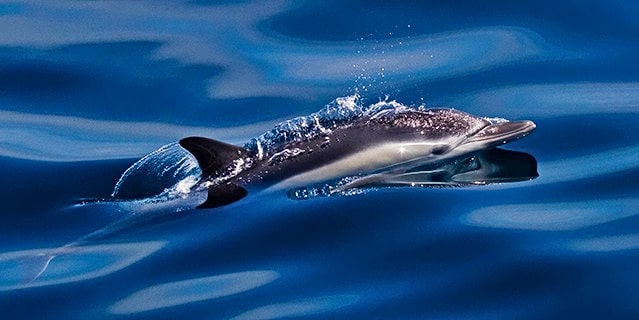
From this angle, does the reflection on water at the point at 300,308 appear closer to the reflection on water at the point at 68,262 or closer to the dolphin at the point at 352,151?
the reflection on water at the point at 68,262

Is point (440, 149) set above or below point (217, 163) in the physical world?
below

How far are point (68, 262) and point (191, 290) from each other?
962 millimetres

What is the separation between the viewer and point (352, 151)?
8.38 metres

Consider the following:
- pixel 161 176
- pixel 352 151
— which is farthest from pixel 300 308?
pixel 161 176

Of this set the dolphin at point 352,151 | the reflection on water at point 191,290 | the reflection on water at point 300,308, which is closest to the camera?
the reflection on water at point 300,308

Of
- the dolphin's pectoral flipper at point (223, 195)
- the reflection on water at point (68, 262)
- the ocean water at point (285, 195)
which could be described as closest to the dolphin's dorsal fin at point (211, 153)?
the dolphin's pectoral flipper at point (223, 195)

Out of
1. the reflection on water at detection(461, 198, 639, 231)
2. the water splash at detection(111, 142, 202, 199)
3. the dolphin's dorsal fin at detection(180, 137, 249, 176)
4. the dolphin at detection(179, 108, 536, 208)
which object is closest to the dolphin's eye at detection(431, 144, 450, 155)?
the dolphin at detection(179, 108, 536, 208)

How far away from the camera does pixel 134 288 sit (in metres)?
7.09

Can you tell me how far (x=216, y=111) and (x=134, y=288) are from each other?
3.02 meters

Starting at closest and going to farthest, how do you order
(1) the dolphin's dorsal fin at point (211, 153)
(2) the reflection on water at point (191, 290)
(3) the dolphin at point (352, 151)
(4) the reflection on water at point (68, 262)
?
(2) the reflection on water at point (191, 290)
(4) the reflection on water at point (68, 262)
(1) the dolphin's dorsal fin at point (211, 153)
(3) the dolphin at point (352, 151)

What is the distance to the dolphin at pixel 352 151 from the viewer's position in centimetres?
819

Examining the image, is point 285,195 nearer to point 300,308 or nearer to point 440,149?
point 440,149

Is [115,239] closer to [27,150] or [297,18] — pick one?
[27,150]

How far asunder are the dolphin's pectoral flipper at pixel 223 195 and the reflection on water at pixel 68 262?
0.53m
